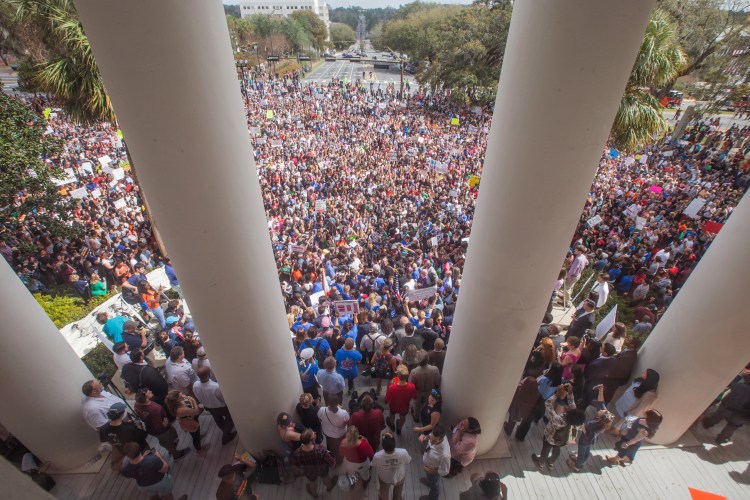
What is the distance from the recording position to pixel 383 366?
6238mm

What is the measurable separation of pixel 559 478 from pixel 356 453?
2918 millimetres

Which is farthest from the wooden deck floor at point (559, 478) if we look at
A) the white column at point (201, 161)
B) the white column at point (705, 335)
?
the white column at point (201, 161)

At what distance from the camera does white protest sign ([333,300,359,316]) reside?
295 inches

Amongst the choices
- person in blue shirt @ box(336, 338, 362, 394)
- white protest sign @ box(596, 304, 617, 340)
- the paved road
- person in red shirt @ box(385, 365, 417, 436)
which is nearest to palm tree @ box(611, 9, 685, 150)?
white protest sign @ box(596, 304, 617, 340)

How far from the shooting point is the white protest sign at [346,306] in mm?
7480

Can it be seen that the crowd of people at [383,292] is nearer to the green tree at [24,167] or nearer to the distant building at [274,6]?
the green tree at [24,167]

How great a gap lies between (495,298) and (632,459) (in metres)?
3.52

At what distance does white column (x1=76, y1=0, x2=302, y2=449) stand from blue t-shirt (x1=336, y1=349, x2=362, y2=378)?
1584 mm

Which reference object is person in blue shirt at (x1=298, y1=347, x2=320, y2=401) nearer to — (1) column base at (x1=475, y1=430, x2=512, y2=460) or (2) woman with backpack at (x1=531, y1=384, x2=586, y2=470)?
(1) column base at (x1=475, y1=430, x2=512, y2=460)

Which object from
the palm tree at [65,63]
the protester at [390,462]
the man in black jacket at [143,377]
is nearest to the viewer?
the protester at [390,462]

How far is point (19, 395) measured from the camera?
4.48 metres

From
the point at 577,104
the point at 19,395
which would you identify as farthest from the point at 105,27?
the point at 19,395

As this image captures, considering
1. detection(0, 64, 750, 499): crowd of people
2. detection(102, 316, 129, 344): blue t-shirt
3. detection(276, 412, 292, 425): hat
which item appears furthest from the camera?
detection(102, 316, 129, 344): blue t-shirt

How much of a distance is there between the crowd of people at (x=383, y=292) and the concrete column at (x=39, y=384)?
0.41 m
